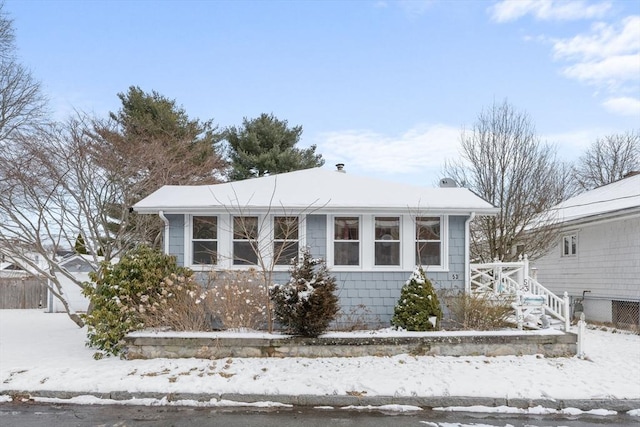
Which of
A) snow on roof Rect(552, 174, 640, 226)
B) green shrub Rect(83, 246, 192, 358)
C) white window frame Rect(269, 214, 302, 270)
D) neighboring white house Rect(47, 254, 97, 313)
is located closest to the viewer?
green shrub Rect(83, 246, 192, 358)

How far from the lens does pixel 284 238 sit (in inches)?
398

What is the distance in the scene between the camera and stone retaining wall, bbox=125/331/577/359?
26.6 ft

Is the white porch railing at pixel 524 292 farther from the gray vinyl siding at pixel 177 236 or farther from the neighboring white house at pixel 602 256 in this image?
the gray vinyl siding at pixel 177 236

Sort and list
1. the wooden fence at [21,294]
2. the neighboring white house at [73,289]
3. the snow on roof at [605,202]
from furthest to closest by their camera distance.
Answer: the wooden fence at [21,294] → the neighboring white house at [73,289] → the snow on roof at [605,202]

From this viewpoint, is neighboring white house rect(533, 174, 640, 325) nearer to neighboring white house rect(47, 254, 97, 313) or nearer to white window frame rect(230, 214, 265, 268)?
white window frame rect(230, 214, 265, 268)

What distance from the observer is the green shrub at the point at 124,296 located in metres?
8.39

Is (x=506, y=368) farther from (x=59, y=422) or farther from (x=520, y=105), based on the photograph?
(x=520, y=105)

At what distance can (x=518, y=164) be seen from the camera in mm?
14484

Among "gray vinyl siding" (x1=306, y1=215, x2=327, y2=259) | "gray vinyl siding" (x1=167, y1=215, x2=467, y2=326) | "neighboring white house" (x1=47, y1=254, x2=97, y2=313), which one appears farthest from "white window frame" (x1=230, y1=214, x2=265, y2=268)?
"neighboring white house" (x1=47, y1=254, x2=97, y2=313)

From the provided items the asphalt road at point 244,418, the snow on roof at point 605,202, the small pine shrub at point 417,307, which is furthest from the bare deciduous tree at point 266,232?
the snow on roof at point 605,202

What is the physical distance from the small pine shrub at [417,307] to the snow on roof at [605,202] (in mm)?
6383

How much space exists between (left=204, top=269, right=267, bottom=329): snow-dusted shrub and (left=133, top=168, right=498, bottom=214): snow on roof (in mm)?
1623

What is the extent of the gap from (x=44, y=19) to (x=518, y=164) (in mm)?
14374

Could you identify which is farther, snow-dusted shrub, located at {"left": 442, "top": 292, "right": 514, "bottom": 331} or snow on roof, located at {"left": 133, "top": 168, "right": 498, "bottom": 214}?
snow on roof, located at {"left": 133, "top": 168, "right": 498, "bottom": 214}
